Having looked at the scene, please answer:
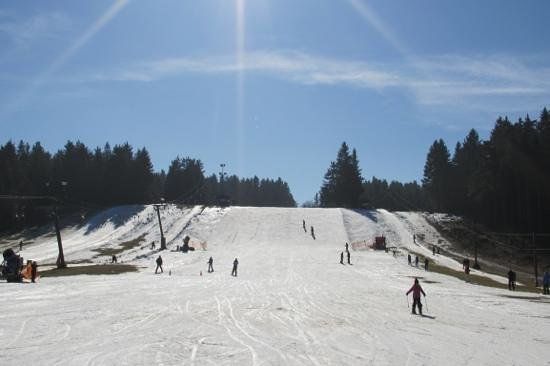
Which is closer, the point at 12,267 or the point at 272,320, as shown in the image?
the point at 272,320

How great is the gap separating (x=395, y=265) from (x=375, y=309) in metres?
29.2

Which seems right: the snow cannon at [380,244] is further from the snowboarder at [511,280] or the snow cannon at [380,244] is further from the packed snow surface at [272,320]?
the snowboarder at [511,280]

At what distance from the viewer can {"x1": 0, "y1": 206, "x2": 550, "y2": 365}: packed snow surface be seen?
47.0 feet

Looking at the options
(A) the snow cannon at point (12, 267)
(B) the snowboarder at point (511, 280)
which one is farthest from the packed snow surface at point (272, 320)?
(B) the snowboarder at point (511, 280)

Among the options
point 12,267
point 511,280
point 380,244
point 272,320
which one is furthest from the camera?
point 380,244

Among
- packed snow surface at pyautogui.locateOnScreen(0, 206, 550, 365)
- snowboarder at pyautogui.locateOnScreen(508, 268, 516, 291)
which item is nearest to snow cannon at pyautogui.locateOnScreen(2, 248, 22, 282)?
packed snow surface at pyautogui.locateOnScreen(0, 206, 550, 365)

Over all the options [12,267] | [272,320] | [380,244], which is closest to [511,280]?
[272,320]

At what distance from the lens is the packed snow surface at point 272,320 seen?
14320 millimetres

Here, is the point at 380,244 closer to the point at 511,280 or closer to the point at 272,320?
the point at 511,280

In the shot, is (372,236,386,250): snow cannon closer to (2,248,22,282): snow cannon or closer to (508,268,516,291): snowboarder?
(508,268,516,291): snowboarder

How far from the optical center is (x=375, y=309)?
25219 mm

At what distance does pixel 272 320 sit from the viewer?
67.5 ft

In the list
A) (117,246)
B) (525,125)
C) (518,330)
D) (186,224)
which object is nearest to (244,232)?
(186,224)

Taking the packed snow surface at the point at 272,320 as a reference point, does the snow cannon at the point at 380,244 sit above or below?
above
